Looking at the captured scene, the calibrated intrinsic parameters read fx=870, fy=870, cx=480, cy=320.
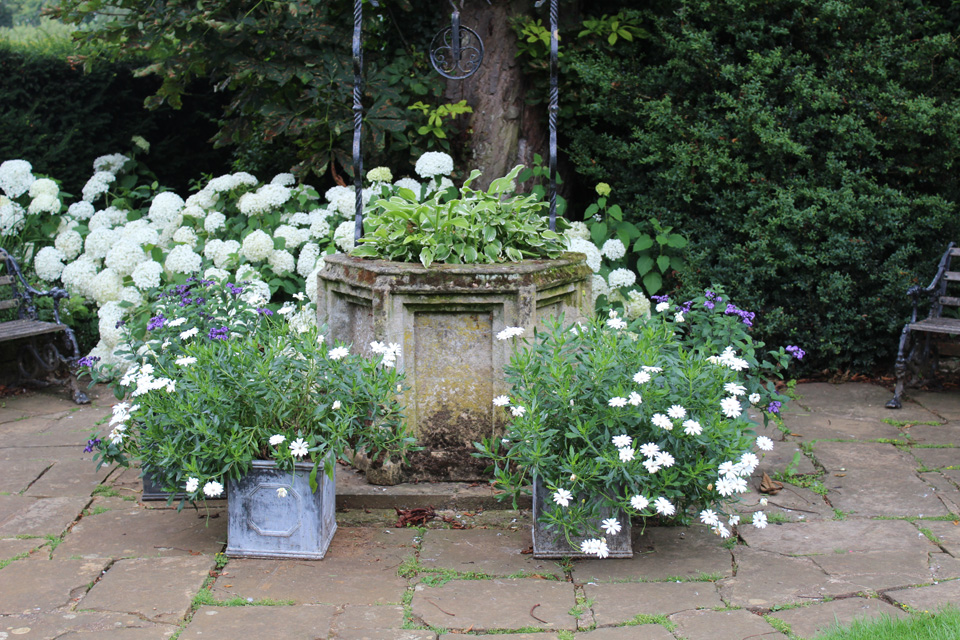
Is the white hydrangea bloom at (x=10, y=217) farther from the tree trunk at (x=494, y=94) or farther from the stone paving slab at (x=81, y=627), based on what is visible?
the stone paving slab at (x=81, y=627)

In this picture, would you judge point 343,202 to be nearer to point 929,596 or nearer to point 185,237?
point 185,237

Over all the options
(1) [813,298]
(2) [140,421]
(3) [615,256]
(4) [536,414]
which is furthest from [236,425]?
(1) [813,298]

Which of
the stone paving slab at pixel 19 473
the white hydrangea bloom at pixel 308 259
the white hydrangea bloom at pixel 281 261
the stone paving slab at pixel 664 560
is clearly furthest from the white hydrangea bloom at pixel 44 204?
the stone paving slab at pixel 664 560

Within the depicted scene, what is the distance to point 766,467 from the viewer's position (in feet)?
12.9

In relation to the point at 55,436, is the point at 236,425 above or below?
above

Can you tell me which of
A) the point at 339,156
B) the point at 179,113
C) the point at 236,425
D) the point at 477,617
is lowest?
the point at 477,617

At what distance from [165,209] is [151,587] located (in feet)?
12.3

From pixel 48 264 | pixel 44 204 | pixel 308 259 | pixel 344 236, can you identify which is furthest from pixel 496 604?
pixel 44 204

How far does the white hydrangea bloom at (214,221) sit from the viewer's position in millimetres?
5641

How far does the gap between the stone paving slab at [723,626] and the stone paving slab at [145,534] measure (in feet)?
5.31

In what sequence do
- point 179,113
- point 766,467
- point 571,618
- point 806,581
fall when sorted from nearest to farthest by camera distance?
point 571,618 < point 806,581 < point 766,467 < point 179,113

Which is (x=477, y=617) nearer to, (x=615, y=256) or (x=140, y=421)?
(x=140, y=421)

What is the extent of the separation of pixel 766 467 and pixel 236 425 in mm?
2383

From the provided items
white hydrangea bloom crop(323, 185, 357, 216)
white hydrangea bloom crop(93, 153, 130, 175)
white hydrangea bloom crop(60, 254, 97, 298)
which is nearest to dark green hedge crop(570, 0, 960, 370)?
white hydrangea bloom crop(323, 185, 357, 216)
